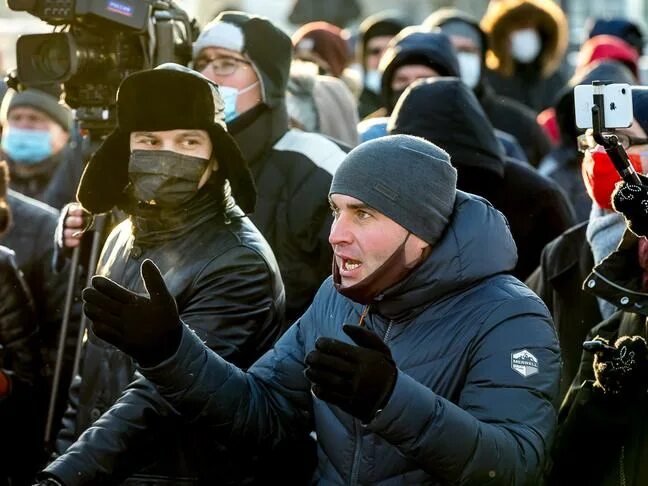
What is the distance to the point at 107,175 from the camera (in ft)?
17.5

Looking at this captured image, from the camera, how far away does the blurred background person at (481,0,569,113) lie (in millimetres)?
11203

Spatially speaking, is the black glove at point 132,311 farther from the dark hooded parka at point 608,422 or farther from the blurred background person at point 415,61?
the blurred background person at point 415,61

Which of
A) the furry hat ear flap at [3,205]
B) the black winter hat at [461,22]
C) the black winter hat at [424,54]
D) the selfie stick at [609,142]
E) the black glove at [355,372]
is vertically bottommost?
the black winter hat at [461,22]

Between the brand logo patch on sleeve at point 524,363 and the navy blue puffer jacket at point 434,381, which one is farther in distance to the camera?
the brand logo patch on sleeve at point 524,363

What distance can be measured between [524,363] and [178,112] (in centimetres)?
165

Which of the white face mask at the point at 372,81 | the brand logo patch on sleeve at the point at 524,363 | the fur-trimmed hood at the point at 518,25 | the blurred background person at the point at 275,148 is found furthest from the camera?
the fur-trimmed hood at the point at 518,25

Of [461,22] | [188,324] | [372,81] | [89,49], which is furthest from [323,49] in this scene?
[188,324]

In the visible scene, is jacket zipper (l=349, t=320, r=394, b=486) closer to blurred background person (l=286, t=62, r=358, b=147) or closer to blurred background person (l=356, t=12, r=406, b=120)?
blurred background person (l=286, t=62, r=358, b=147)

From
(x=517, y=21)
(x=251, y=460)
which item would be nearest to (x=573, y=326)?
(x=251, y=460)

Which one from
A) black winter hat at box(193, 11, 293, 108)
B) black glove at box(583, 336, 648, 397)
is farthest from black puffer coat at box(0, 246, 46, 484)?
black glove at box(583, 336, 648, 397)

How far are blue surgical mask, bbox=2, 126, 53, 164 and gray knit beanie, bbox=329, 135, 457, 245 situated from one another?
16.7ft

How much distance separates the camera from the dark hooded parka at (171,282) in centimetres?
462

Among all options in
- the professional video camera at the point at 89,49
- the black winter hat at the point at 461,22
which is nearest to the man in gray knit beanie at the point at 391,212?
the professional video camera at the point at 89,49

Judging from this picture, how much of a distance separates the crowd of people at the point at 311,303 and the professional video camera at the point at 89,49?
253 millimetres
